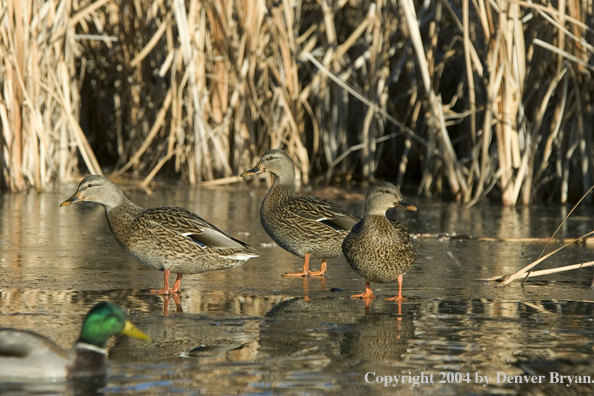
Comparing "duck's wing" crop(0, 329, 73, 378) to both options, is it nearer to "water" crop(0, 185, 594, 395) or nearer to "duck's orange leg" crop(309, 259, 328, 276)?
"water" crop(0, 185, 594, 395)

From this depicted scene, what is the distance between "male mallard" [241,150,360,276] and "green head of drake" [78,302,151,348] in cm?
261

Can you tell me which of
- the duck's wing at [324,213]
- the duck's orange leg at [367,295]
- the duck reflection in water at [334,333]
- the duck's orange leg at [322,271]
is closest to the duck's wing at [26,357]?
the duck reflection in water at [334,333]

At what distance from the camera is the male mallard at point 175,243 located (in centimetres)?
586

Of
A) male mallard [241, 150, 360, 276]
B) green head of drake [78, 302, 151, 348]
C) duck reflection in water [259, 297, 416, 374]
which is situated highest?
male mallard [241, 150, 360, 276]

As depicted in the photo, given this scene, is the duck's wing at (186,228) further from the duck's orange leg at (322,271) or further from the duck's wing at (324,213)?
the duck's wing at (324,213)

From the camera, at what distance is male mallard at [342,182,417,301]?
221 inches

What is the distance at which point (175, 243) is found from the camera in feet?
19.2

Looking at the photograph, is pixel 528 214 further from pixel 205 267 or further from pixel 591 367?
pixel 591 367

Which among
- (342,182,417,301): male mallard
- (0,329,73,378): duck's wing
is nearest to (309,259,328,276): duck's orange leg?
(342,182,417,301): male mallard

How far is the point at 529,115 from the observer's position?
1037cm

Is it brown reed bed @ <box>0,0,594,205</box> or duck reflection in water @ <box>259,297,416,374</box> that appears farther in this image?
brown reed bed @ <box>0,0,594,205</box>

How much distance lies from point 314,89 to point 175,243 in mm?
6457

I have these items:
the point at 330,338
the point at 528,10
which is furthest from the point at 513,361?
the point at 528,10

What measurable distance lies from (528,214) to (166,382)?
6.50 metres
